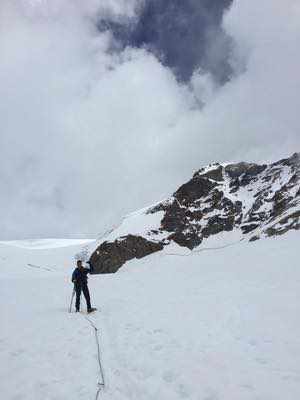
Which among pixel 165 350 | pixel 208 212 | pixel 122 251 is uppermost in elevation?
pixel 208 212

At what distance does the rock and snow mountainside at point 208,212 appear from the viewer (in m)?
73.9

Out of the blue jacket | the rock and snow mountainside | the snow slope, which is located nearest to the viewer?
the snow slope

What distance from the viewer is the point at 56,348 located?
9992 millimetres

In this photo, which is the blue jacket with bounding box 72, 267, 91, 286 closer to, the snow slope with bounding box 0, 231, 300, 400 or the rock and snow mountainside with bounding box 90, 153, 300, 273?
the snow slope with bounding box 0, 231, 300, 400

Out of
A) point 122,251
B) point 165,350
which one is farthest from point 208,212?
point 165,350

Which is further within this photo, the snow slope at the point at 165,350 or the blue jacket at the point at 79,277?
the blue jacket at the point at 79,277

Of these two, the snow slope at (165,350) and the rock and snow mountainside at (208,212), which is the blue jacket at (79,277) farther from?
the rock and snow mountainside at (208,212)

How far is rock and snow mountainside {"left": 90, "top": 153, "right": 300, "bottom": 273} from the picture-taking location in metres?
73.9

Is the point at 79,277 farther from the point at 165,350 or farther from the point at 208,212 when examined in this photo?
the point at 208,212

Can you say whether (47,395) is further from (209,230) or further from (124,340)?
(209,230)

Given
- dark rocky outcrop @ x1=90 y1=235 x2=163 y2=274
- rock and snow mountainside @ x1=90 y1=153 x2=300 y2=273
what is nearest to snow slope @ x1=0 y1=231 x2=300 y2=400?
rock and snow mountainside @ x1=90 y1=153 x2=300 y2=273

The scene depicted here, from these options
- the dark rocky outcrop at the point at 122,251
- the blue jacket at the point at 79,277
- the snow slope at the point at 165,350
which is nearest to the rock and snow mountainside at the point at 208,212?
the dark rocky outcrop at the point at 122,251

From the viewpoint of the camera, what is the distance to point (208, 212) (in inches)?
3300

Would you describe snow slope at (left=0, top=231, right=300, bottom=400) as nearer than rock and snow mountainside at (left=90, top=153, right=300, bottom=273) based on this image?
Yes
